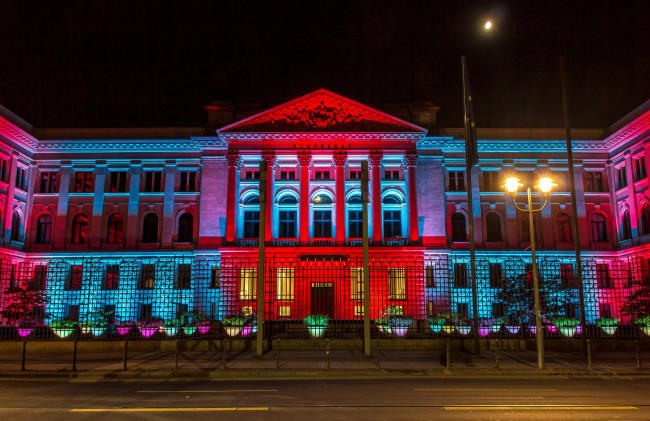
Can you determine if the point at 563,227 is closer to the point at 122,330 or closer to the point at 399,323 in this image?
the point at 399,323

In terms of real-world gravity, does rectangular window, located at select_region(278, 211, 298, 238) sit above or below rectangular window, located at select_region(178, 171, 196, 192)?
below

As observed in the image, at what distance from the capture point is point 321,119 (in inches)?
1986

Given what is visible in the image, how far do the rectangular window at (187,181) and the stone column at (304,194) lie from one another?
12025 mm

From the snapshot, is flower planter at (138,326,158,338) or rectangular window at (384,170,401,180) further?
rectangular window at (384,170,401,180)

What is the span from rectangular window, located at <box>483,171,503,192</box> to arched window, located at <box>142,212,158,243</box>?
34.8 meters

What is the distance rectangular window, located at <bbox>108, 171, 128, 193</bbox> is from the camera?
53.4 m

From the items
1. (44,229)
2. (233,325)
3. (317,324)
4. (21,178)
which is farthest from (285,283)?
(21,178)

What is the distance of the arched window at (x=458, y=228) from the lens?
5259 centimetres

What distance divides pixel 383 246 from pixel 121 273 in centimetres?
2656

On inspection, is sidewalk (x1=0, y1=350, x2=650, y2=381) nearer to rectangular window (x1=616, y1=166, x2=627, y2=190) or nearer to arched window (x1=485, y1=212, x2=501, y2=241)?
arched window (x1=485, y1=212, x2=501, y2=241)

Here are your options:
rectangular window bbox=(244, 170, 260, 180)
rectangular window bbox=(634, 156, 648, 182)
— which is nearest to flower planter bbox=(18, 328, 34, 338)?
rectangular window bbox=(244, 170, 260, 180)

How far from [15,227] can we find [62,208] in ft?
15.2

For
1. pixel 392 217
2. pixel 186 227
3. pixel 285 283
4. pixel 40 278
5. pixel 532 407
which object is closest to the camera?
pixel 532 407

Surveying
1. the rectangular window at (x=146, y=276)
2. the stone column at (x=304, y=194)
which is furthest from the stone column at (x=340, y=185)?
the rectangular window at (x=146, y=276)
